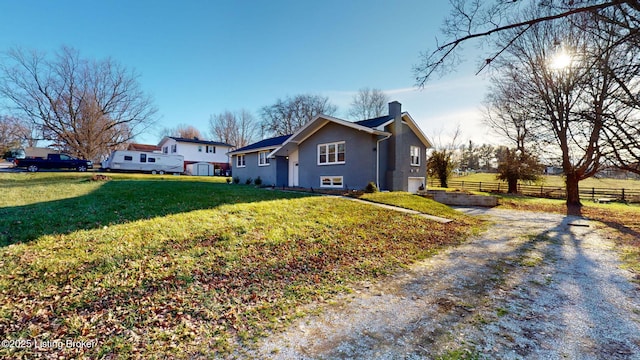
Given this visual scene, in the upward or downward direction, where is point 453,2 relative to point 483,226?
upward

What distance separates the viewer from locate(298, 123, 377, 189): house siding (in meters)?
14.8

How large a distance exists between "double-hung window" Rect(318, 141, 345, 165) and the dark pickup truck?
Result: 25.2m

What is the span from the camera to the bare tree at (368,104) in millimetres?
41188

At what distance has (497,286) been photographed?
450 centimetres

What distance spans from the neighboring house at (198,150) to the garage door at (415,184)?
27050 millimetres

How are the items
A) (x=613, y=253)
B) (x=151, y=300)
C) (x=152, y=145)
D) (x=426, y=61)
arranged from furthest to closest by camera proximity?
(x=152, y=145)
(x=613, y=253)
(x=426, y=61)
(x=151, y=300)

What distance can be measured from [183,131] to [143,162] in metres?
32.5

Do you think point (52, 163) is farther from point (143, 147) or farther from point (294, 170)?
point (294, 170)

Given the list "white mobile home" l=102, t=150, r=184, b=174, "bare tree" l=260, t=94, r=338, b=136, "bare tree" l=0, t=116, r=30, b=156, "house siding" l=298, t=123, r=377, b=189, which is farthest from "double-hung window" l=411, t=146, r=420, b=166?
"bare tree" l=0, t=116, r=30, b=156

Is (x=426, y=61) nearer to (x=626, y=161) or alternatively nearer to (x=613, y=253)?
(x=613, y=253)

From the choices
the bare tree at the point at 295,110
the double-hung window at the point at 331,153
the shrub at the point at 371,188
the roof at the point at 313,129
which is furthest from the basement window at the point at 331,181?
the bare tree at the point at 295,110

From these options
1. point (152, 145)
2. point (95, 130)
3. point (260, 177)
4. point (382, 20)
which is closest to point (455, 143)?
point (260, 177)

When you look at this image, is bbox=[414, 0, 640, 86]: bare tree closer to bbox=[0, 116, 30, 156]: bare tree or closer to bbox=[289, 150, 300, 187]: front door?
bbox=[289, 150, 300, 187]: front door

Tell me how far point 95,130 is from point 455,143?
42421mm
